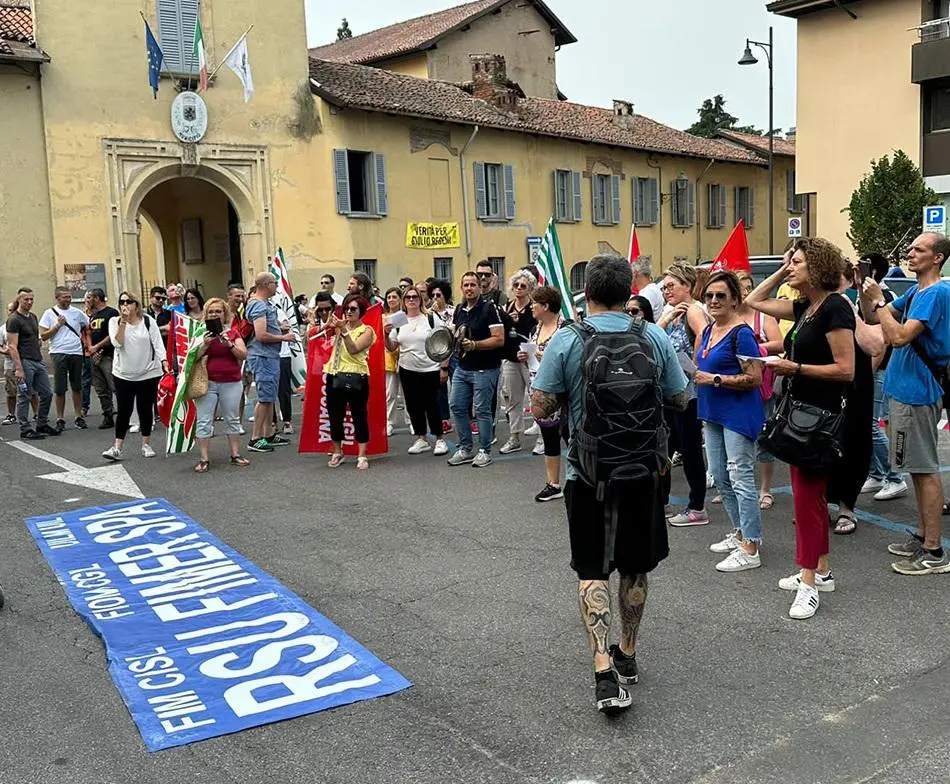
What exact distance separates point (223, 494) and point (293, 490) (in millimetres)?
576

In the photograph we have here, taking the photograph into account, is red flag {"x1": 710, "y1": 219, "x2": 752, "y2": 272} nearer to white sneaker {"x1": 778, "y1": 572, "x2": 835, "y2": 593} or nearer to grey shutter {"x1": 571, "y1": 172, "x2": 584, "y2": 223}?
white sneaker {"x1": 778, "y1": 572, "x2": 835, "y2": 593}

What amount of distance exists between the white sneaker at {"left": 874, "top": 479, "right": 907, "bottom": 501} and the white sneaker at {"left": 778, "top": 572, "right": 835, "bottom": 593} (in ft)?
6.74

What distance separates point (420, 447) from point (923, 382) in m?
5.49

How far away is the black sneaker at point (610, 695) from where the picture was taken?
3.71 metres

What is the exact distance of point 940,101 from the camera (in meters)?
28.6

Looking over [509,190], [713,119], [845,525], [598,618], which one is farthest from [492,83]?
[713,119]

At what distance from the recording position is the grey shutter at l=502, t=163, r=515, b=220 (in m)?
28.9

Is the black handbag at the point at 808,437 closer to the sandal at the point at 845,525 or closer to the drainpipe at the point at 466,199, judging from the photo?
the sandal at the point at 845,525

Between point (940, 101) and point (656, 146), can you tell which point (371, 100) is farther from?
point (940, 101)

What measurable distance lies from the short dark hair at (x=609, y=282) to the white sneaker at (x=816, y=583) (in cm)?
200

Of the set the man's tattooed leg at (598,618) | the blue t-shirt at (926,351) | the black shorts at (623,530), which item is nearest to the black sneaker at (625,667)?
the man's tattooed leg at (598,618)

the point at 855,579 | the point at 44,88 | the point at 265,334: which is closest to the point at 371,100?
the point at 44,88

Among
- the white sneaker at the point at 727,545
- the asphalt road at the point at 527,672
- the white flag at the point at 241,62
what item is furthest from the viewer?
Answer: the white flag at the point at 241,62

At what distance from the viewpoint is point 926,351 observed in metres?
5.41
